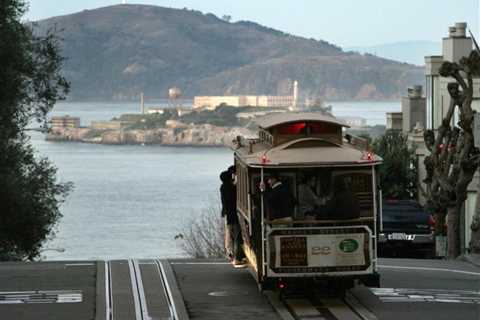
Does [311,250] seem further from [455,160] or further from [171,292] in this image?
[455,160]

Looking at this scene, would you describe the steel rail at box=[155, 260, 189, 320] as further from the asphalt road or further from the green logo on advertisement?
the asphalt road

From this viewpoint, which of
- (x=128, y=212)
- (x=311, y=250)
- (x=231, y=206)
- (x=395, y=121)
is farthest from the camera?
(x=128, y=212)

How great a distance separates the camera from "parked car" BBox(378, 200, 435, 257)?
2927 cm

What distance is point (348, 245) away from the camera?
17.0m

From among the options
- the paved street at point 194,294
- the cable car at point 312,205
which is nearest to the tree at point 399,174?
the paved street at point 194,294

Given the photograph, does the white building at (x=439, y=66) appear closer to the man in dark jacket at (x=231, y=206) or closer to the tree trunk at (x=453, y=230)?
the tree trunk at (x=453, y=230)

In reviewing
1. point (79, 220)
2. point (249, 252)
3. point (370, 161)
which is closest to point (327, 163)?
point (370, 161)

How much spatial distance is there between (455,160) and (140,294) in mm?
16618

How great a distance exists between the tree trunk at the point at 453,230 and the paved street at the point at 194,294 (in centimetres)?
948

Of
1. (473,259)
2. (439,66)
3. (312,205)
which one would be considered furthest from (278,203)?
(439,66)

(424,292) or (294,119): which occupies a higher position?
(294,119)

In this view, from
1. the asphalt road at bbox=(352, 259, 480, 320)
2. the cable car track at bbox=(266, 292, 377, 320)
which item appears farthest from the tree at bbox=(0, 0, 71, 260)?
the cable car track at bbox=(266, 292, 377, 320)

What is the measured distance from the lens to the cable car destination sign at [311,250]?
668 inches

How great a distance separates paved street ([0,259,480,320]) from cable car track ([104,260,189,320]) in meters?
0.01
